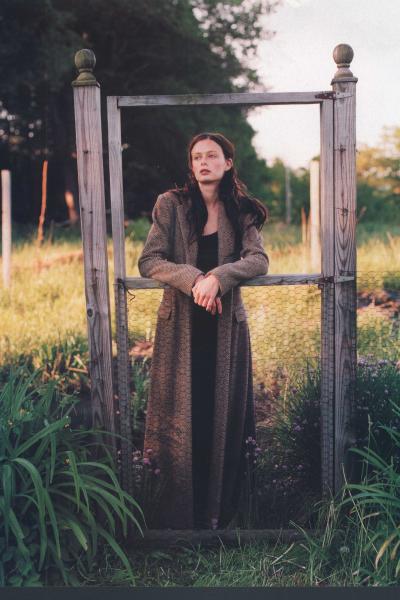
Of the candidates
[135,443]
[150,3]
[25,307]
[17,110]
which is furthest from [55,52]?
[135,443]

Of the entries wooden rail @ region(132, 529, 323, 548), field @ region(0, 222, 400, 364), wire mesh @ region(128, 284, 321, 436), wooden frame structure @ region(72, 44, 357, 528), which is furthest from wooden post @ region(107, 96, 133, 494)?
field @ region(0, 222, 400, 364)

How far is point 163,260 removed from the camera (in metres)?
2.88

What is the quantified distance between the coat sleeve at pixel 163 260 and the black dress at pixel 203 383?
0.16 m

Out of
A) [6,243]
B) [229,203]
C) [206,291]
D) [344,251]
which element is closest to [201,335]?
[206,291]

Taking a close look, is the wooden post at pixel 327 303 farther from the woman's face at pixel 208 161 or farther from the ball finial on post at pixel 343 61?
the woman's face at pixel 208 161

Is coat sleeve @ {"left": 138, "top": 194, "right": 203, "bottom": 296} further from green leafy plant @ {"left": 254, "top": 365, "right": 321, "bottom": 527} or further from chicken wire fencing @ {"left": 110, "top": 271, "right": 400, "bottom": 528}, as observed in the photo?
green leafy plant @ {"left": 254, "top": 365, "right": 321, "bottom": 527}

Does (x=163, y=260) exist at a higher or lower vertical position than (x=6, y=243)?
lower

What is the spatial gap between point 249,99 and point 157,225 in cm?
64

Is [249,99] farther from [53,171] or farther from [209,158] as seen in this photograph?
[53,171]

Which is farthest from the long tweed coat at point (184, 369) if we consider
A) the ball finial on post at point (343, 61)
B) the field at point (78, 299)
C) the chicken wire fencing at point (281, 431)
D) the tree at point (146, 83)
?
the tree at point (146, 83)

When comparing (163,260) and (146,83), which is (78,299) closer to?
(163,260)

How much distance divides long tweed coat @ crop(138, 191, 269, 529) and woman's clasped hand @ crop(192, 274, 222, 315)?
89mm

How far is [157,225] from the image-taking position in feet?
9.68

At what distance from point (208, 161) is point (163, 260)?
1.50ft
